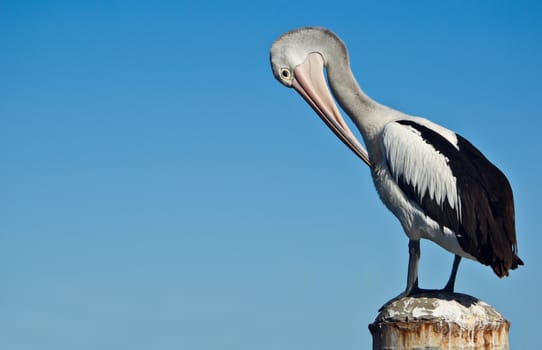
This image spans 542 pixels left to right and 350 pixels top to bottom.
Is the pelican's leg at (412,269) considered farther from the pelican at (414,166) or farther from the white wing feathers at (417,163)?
the white wing feathers at (417,163)

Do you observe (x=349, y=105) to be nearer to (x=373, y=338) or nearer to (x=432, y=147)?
(x=432, y=147)

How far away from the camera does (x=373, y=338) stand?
6.01m

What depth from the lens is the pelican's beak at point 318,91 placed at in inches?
299

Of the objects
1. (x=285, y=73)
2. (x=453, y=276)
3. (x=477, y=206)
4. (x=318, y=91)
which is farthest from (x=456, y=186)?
(x=285, y=73)

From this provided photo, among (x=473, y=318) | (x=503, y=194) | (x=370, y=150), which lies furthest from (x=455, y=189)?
(x=473, y=318)

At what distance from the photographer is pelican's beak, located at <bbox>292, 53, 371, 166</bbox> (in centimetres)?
761

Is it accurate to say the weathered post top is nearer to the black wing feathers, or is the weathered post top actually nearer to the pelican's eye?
the black wing feathers

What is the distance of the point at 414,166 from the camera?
7.18 meters

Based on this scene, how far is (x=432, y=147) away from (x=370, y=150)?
22.4 inches

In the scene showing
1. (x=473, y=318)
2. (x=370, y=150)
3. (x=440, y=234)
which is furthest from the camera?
(x=370, y=150)

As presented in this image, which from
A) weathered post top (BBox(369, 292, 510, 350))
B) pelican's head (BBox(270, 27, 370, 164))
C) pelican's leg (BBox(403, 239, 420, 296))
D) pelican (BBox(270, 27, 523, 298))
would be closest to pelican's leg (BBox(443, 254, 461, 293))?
pelican (BBox(270, 27, 523, 298))

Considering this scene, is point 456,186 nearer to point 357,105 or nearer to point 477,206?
point 477,206

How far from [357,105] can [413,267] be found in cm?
163

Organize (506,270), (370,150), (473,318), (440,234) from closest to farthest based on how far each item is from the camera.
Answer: (473,318)
(506,270)
(440,234)
(370,150)
